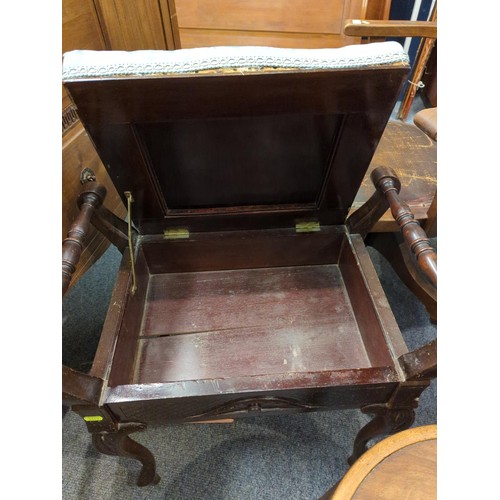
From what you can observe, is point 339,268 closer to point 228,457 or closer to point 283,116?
point 283,116

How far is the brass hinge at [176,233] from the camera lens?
2.91ft

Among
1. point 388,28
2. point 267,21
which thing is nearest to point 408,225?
point 388,28

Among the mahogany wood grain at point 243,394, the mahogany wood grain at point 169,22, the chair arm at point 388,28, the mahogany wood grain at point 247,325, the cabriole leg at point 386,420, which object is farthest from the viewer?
the chair arm at point 388,28

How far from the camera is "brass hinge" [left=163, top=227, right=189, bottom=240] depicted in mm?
888

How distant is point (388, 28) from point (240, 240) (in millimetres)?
944

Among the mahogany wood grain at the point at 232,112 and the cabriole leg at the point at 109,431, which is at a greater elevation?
the mahogany wood grain at the point at 232,112

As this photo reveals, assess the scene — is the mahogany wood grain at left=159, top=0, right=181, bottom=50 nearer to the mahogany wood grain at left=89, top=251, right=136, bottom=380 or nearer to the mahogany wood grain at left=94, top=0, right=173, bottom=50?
the mahogany wood grain at left=94, top=0, right=173, bottom=50

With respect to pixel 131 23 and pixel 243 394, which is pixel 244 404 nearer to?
pixel 243 394

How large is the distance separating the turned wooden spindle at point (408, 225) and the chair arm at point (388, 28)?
2.37 ft

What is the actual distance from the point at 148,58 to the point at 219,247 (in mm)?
492

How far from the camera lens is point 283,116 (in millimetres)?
632

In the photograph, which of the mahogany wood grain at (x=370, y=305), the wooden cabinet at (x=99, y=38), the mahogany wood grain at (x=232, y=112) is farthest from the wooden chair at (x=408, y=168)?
the wooden cabinet at (x=99, y=38)

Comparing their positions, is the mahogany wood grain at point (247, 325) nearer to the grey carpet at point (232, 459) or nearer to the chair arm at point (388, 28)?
the grey carpet at point (232, 459)

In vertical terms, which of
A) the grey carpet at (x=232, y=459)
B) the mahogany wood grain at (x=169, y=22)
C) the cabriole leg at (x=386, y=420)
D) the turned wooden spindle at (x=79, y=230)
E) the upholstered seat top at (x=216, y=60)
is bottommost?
the grey carpet at (x=232, y=459)
